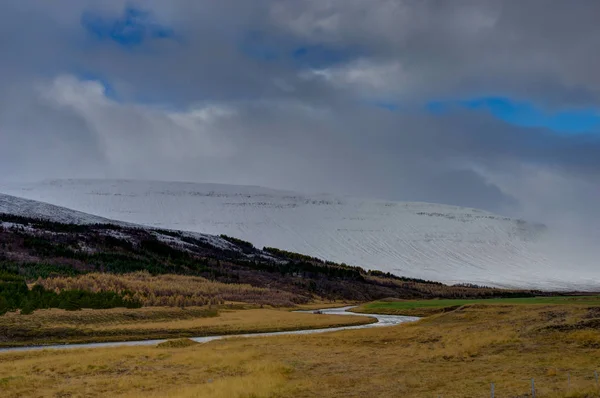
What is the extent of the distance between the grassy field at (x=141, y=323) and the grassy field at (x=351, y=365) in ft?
28.4

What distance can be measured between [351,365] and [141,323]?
25.6 m

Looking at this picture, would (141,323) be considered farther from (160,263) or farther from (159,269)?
(160,263)

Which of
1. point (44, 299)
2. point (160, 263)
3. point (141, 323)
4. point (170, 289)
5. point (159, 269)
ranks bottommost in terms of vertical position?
point (141, 323)

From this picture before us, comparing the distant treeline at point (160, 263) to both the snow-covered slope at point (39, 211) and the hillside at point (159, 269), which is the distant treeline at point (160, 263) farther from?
the snow-covered slope at point (39, 211)

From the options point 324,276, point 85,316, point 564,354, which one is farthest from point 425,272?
point 564,354

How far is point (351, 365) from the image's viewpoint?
25.6 meters

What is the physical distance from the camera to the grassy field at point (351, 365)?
19625 mm

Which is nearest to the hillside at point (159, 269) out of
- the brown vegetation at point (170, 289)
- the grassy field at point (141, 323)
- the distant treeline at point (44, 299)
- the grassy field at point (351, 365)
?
the brown vegetation at point (170, 289)

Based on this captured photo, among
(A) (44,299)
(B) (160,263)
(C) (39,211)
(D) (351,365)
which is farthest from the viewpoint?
(C) (39,211)

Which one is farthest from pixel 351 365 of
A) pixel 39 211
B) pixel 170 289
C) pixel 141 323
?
pixel 39 211

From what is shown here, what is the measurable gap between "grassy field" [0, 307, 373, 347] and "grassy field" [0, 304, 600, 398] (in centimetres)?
865

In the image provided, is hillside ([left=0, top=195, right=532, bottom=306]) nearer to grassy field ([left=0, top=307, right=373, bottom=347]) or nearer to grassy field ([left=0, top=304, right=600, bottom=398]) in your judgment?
grassy field ([left=0, top=307, right=373, bottom=347])

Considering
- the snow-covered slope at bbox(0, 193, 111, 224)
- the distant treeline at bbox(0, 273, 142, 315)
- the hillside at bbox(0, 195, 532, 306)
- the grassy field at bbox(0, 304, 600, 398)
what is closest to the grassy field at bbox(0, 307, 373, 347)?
the distant treeline at bbox(0, 273, 142, 315)

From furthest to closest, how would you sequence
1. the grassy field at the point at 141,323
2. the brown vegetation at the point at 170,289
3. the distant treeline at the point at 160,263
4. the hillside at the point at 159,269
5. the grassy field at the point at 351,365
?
the distant treeline at the point at 160,263, the hillside at the point at 159,269, the brown vegetation at the point at 170,289, the grassy field at the point at 141,323, the grassy field at the point at 351,365
